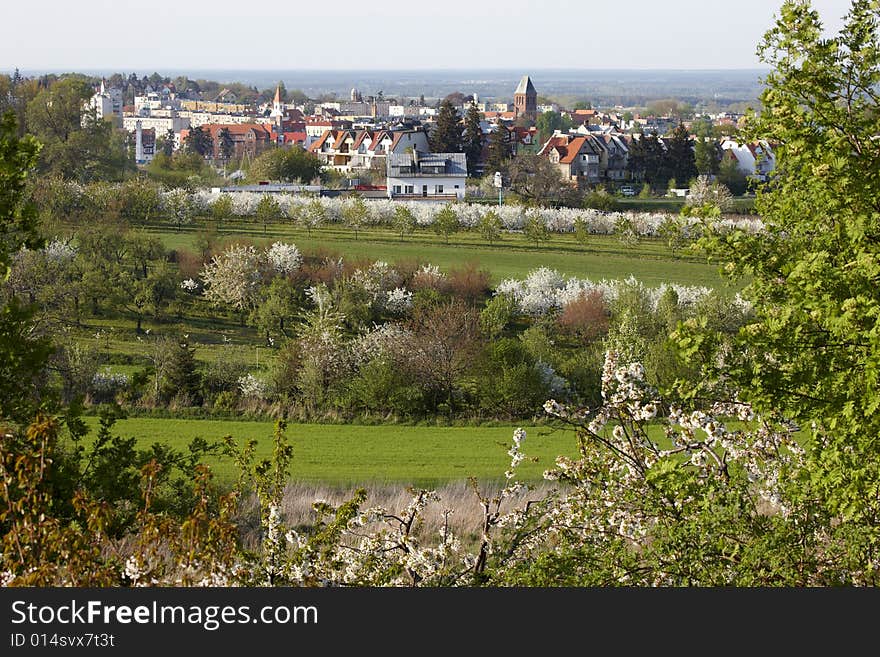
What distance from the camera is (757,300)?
20.8ft

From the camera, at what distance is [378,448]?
15.5 metres

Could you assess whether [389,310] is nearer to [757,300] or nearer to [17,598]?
[757,300]

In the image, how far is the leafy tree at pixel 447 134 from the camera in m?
66.3

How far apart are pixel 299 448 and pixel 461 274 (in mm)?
12604

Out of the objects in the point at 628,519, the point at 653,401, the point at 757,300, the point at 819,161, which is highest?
the point at 819,161

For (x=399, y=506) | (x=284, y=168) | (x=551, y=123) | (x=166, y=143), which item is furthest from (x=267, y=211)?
(x=551, y=123)

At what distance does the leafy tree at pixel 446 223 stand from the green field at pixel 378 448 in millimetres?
21491

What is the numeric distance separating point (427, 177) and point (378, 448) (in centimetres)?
4061

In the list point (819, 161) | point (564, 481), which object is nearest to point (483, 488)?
point (564, 481)

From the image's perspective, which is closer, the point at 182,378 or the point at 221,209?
the point at 182,378

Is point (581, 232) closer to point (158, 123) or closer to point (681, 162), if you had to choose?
point (681, 162)

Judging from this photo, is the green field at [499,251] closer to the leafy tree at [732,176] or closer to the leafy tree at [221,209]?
the leafy tree at [221,209]

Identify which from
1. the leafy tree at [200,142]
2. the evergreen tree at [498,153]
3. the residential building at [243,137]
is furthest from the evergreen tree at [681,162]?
the leafy tree at [200,142]

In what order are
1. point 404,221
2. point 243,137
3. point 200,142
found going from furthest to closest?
point 243,137 < point 200,142 < point 404,221
